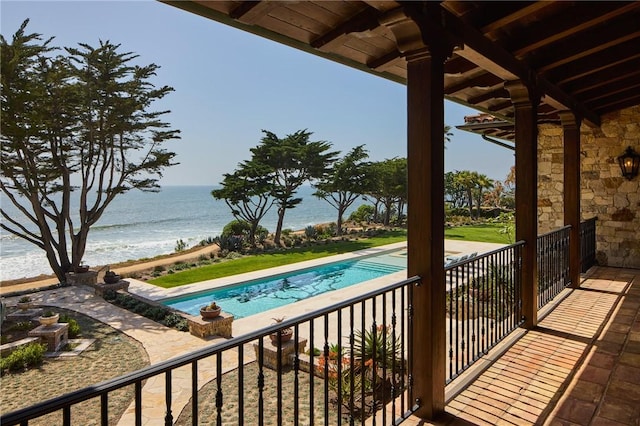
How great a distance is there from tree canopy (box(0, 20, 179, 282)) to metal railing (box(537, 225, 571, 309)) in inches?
502

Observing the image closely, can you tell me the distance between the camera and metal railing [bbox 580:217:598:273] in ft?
19.2

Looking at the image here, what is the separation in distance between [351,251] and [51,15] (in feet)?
42.2

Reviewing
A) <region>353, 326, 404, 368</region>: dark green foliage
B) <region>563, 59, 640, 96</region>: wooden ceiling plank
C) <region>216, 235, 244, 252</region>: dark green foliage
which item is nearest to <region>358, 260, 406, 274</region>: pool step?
<region>216, 235, 244, 252</region>: dark green foliage

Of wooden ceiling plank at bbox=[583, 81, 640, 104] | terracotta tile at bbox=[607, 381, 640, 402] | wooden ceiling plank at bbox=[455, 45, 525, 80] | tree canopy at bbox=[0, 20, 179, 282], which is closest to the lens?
terracotta tile at bbox=[607, 381, 640, 402]

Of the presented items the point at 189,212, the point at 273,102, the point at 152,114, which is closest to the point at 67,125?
the point at 152,114

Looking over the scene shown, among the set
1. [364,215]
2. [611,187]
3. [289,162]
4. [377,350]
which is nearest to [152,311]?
[377,350]

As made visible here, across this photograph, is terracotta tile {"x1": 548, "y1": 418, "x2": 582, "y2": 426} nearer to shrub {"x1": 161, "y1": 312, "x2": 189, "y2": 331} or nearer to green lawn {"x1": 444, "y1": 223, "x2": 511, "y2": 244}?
shrub {"x1": 161, "y1": 312, "x2": 189, "y2": 331}

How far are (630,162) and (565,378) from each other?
4.90m

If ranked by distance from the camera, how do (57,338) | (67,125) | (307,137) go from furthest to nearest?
1. (307,137)
2. (67,125)
3. (57,338)

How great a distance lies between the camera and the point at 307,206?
78812mm

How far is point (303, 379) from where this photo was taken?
4.97 m

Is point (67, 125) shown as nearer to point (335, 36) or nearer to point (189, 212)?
point (335, 36)

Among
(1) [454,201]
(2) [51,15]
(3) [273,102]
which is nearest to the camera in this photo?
(2) [51,15]

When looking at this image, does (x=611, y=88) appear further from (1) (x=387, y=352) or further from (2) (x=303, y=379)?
(2) (x=303, y=379)
